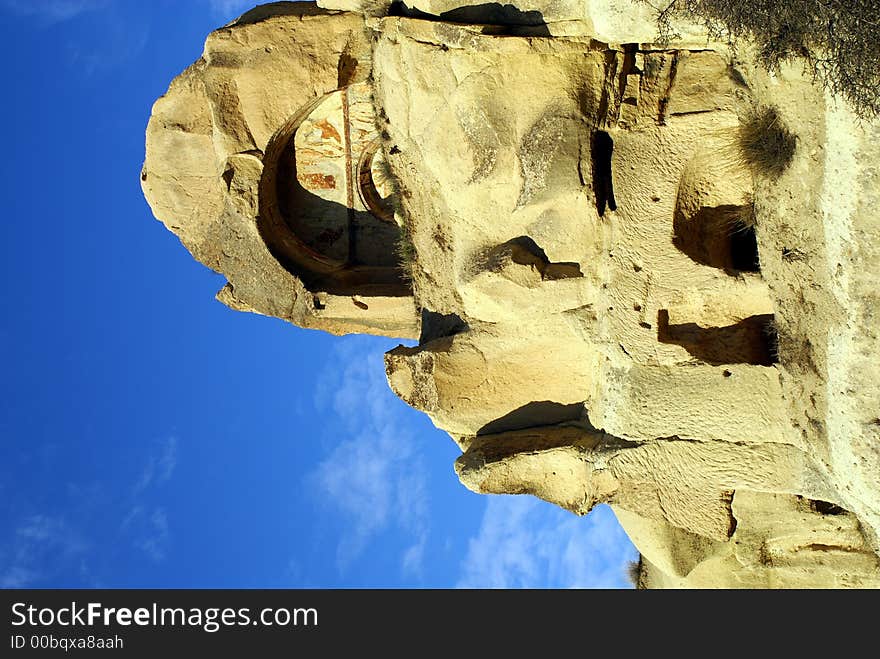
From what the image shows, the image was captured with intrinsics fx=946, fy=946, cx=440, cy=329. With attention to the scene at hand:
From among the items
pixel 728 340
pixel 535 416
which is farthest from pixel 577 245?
pixel 535 416

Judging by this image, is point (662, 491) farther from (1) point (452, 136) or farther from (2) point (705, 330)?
(1) point (452, 136)

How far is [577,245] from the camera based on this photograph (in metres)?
8.16

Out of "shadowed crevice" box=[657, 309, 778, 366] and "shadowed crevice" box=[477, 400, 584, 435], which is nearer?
"shadowed crevice" box=[657, 309, 778, 366]

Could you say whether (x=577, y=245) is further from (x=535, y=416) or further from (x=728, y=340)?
(x=535, y=416)

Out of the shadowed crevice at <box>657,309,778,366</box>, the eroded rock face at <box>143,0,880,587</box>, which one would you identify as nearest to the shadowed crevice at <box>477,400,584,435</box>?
the eroded rock face at <box>143,0,880,587</box>

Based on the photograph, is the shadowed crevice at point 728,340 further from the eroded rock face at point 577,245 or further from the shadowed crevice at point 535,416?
the shadowed crevice at point 535,416

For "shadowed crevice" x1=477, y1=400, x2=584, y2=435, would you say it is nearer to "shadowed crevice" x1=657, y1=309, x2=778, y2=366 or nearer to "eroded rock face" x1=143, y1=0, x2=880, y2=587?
"eroded rock face" x1=143, y1=0, x2=880, y2=587

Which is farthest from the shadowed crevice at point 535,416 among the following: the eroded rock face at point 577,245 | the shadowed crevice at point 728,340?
the shadowed crevice at point 728,340

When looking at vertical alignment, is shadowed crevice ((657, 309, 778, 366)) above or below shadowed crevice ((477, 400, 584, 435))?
below

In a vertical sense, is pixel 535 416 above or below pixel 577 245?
below

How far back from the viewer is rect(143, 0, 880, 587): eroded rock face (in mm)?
7023

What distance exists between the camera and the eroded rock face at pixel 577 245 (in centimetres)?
702

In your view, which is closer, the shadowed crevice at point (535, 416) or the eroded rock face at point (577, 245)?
the eroded rock face at point (577, 245)

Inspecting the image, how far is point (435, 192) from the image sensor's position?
9102mm
